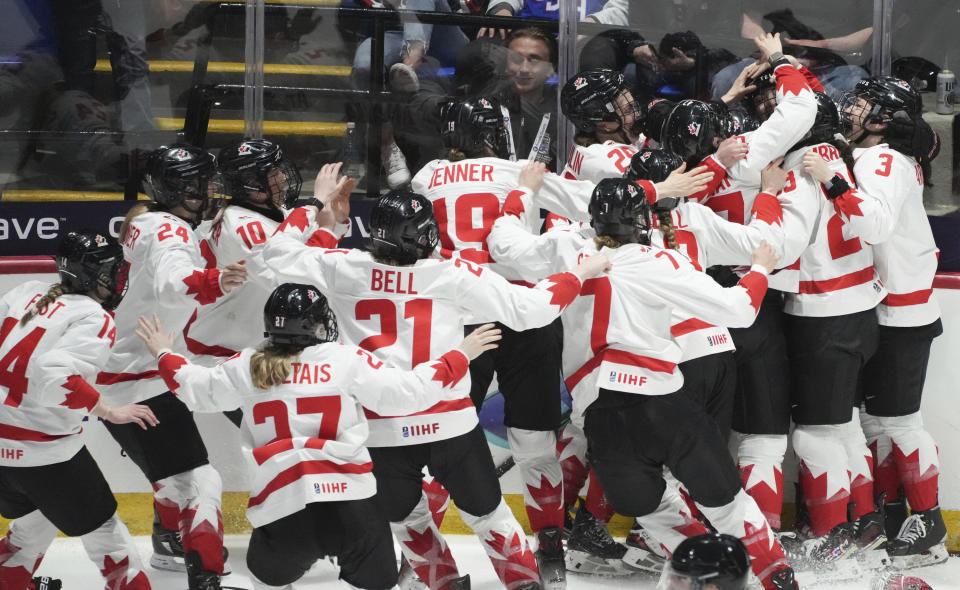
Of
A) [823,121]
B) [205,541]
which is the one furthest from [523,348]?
[823,121]

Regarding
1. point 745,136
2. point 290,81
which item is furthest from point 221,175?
point 745,136

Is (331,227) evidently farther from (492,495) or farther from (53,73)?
(53,73)

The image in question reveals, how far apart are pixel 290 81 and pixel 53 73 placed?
0.98 meters

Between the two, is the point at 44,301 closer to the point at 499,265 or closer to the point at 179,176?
the point at 179,176

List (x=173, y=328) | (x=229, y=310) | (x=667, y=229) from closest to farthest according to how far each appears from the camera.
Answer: (x=667, y=229) → (x=173, y=328) → (x=229, y=310)

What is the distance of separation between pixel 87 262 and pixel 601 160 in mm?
1887

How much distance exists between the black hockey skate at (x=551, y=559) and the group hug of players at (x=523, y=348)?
0.4 inches


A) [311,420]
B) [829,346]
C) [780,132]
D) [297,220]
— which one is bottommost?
[829,346]

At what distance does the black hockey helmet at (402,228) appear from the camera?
12.7 ft

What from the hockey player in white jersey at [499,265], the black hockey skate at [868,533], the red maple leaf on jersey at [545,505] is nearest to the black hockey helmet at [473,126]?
the hockey player in white jersey at [499,265]

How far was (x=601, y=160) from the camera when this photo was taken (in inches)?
186

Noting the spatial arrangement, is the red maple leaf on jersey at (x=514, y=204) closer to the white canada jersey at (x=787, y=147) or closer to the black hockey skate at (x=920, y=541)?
the white canada jersey at (x=787, y=147)

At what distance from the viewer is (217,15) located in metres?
5.29

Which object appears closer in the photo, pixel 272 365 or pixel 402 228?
pixel 272 365
